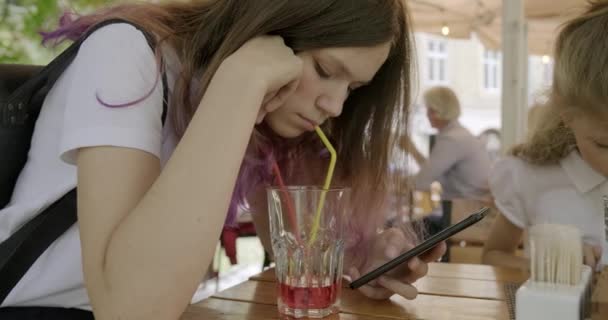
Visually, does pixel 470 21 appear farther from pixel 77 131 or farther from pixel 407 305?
pixel 77 131

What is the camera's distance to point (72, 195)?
769mm

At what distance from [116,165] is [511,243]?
1.05 metres

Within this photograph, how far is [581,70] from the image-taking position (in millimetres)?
1141

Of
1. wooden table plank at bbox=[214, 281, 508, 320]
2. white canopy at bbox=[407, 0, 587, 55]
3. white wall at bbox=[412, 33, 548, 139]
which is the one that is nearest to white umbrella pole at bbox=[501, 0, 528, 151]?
white canopy at bbox=[407, 0, 587, 55]

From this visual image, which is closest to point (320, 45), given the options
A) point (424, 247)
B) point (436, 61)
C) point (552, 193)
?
point (424, 247)

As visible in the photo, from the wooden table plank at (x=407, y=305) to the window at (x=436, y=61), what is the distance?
371 inches

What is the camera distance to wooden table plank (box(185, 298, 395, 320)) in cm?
76

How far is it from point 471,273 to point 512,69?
94.3 inches

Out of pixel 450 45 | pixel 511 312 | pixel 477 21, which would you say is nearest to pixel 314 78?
pixel 511 312

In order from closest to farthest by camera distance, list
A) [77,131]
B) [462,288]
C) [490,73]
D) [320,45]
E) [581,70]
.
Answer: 1. [77,131]
2. [320,45]
3. [462,288]
4. [581,70]
5. [490,73]

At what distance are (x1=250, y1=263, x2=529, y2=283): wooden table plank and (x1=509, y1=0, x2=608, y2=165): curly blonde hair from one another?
0.34 meters

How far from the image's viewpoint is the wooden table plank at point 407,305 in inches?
30.8

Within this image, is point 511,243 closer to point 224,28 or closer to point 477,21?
point 224,28

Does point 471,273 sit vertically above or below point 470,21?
below
